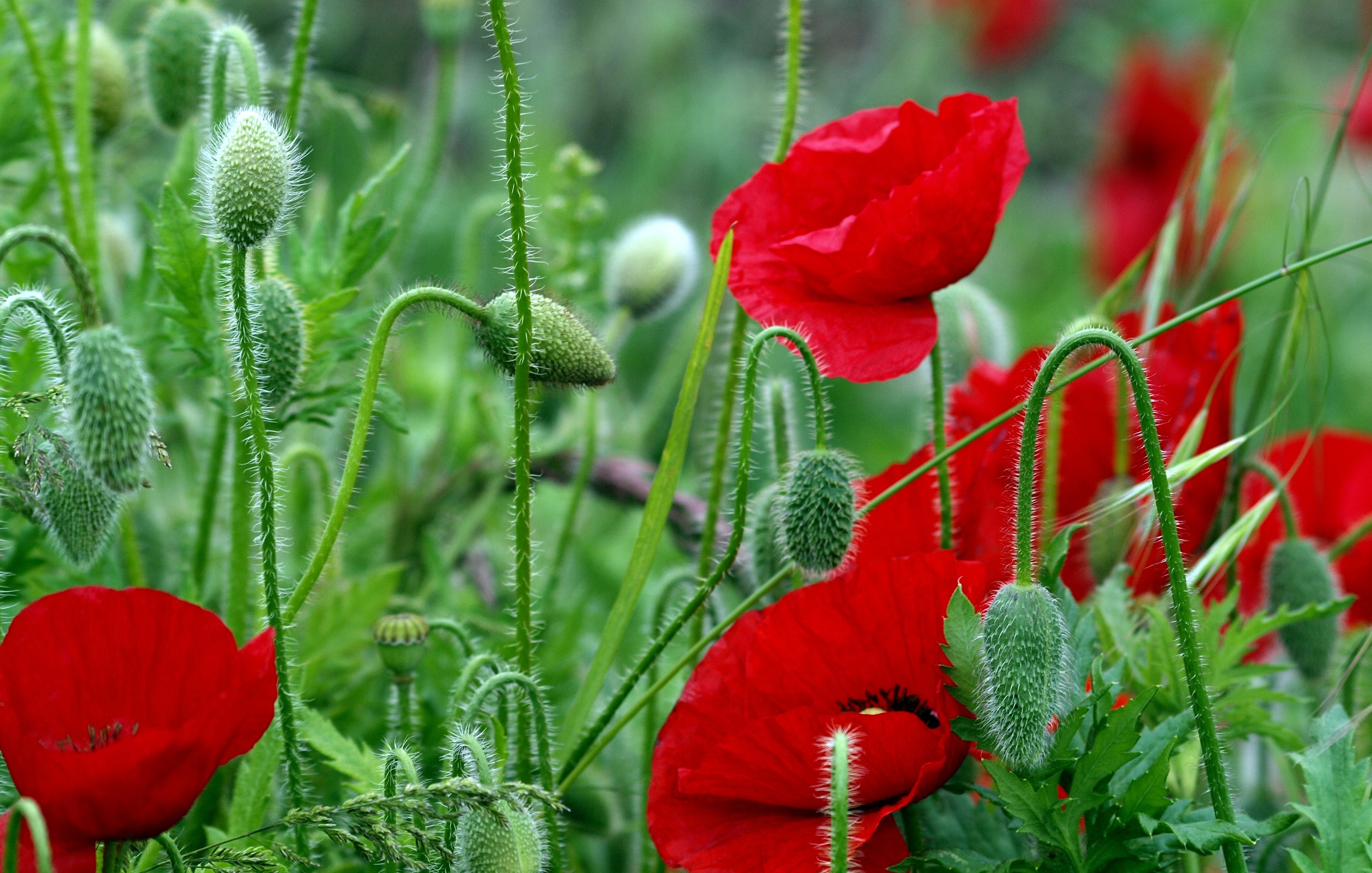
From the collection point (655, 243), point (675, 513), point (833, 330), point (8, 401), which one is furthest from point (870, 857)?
point (655, 243)

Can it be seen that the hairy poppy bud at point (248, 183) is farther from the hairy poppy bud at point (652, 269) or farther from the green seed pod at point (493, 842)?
the hairy poppy bud at point (652, 269)

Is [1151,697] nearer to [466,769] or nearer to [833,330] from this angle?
[833,330]

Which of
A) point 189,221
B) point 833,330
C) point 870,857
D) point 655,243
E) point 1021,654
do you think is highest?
point 655,243

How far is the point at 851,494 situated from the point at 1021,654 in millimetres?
156

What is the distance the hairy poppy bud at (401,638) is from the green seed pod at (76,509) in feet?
0.58

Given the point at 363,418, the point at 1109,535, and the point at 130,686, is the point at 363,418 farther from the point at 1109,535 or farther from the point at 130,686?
the point at 1109,535

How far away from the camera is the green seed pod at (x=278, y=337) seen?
3.04 ft

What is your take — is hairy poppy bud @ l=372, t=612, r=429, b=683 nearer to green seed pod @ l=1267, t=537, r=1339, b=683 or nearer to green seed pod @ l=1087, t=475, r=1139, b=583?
green seed pod @ l=1087, t=475, r=1139, b=583

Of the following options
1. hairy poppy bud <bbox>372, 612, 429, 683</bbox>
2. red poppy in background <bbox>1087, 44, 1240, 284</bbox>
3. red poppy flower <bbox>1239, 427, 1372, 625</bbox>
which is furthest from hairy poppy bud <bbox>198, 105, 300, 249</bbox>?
red poppy in background <bbox>1087, 44, 1240, 284</bbox>

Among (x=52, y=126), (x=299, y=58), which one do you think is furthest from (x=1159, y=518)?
(x=52, y=126)

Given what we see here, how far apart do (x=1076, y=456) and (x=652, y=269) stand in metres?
0.43

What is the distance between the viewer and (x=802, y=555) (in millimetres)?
861

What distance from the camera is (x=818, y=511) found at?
851 millimetres

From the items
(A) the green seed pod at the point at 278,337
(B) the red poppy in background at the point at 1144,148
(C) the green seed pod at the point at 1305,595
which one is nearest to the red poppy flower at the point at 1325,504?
(C) the green seed pod at the point at 1305,595
